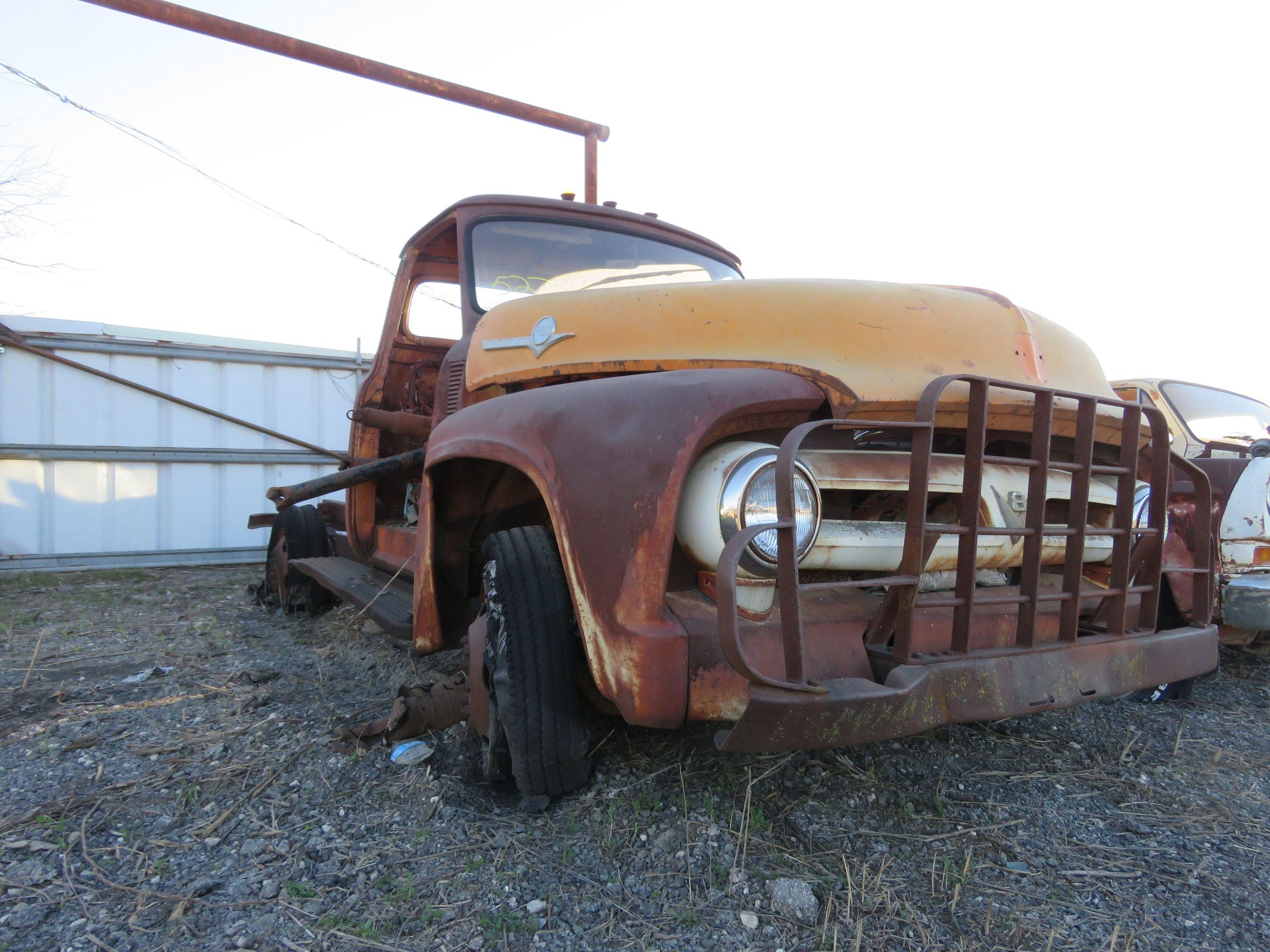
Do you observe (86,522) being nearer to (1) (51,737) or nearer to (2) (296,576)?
(2) (296,576)

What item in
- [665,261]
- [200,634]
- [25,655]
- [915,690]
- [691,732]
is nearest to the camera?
[915,690]

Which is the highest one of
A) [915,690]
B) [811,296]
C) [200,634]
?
[811,296]

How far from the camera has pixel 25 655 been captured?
Result: 375 cm

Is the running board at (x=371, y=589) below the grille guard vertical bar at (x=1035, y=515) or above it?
below

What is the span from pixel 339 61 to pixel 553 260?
449 cm

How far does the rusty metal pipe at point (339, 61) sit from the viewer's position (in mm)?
5848

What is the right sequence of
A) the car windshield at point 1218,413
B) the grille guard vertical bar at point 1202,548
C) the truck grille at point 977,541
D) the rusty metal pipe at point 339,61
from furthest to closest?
the rusty metal pipe at point 339,61 → the car windshield at point 1218,413 → the grille guard vertical bar at point 1202,548 → the truck grille at point 977,541

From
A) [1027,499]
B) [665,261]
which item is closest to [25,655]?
[665,261]

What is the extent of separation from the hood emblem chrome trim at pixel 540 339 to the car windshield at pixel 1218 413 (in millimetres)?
3925

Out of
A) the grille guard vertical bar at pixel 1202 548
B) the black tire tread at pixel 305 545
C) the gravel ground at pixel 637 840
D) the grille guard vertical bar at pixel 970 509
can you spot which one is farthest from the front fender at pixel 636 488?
the black tire tread at pixel 305 545

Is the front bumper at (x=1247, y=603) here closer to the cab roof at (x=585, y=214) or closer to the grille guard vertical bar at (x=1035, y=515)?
the grille guard vertical bar at (x=1035, y=515)

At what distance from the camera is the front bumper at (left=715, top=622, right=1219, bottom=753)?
1467mm

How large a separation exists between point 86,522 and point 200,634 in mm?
3336

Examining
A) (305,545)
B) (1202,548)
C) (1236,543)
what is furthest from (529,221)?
(1236,543)
